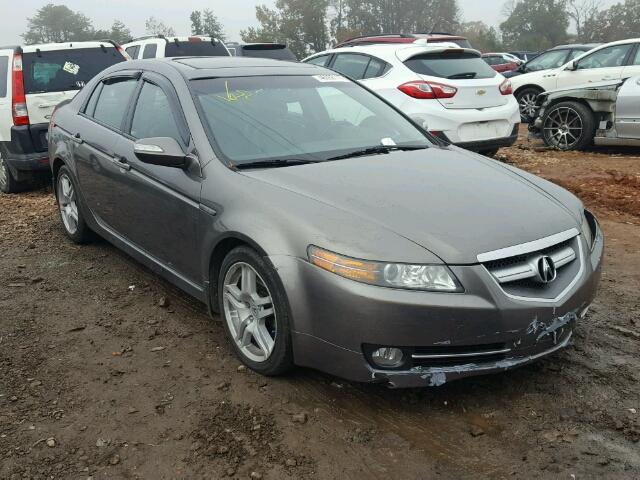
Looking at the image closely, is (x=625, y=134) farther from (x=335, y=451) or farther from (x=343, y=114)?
(x=335, y=451)

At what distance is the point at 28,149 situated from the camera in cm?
712

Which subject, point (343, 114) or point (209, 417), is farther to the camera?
point (343, 114)

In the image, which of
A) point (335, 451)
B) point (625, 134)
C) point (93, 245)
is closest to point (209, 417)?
point (335, 451)

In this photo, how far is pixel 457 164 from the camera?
373 centimetres

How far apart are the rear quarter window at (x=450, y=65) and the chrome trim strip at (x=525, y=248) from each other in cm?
516

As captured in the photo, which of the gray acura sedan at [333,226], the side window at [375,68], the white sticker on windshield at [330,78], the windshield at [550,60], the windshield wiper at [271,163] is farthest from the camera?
the windshield at [550,60]

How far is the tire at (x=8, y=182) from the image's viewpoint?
751 cm

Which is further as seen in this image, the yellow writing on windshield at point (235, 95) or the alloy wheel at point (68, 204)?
the alloy wheel at point (68, 204)

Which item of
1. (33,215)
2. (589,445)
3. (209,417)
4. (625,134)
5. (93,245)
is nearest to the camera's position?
(589,445)

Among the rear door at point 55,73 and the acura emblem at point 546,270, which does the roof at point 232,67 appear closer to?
the acura emblem at point 546,270

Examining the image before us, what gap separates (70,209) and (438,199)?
12.0 ft

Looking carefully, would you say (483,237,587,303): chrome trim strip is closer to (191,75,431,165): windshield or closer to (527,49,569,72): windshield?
(191,75,431,165): windshield

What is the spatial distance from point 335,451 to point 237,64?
269 centimetres

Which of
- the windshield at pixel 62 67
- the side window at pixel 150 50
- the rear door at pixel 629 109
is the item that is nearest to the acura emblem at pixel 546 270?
the windshield at pixel 62 67
